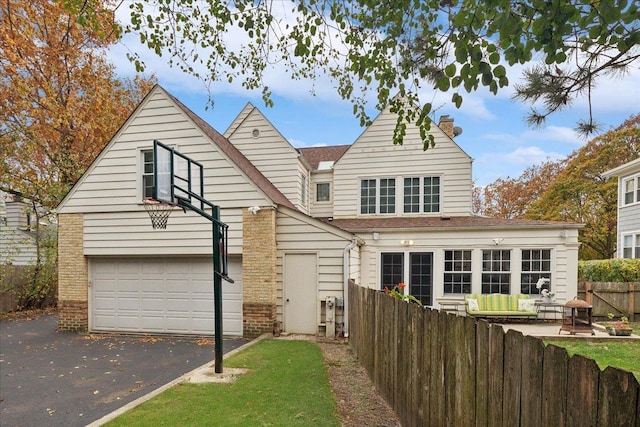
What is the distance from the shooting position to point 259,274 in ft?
31.1

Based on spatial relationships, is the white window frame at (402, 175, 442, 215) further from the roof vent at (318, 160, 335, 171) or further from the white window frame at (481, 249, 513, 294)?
the roof vent at (318, 160, 335, 171)

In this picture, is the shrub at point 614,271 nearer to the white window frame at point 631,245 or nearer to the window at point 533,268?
the white window frame at point 631,245

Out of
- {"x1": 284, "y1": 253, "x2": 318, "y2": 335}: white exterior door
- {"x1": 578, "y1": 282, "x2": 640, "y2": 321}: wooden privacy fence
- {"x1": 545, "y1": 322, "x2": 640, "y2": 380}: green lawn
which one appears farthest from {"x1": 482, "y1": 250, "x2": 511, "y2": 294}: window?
{"x1": 284, "y1": 253, "x2": 318, "y2": 335}: white exterior door

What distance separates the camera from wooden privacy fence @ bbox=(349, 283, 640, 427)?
5.08ft

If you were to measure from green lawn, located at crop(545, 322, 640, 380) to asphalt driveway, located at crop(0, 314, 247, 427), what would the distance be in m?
7.72

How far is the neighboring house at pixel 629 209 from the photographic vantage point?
17281 mm

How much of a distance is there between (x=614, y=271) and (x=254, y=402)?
15.2 metres

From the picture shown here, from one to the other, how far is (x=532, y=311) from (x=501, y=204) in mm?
24755

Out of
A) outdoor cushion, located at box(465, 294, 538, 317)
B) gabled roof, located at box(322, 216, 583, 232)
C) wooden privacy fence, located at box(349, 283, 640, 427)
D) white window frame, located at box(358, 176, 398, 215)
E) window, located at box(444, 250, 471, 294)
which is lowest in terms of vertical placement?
outdoor cushion, located at box(465, 294, 538, 317)

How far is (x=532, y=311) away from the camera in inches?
438

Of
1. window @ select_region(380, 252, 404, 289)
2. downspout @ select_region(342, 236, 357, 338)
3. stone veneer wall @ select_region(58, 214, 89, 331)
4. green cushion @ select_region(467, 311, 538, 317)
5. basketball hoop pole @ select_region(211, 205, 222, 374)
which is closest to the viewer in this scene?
basketball hoop pole @ select_region(211, 205, 222, 374)

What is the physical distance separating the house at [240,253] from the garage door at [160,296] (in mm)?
30

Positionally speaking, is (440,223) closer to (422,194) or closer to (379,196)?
(422,194)

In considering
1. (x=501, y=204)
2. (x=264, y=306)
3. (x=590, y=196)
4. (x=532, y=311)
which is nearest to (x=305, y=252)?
(x=264, y=306)
